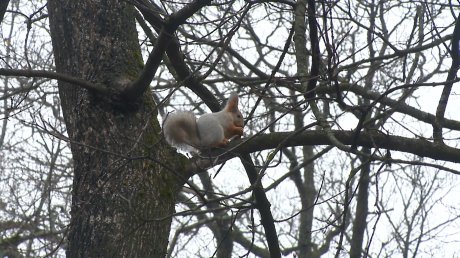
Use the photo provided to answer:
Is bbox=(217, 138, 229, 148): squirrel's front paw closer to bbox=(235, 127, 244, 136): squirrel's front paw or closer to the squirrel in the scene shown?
the squirrel

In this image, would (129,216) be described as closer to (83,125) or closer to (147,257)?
(147,257)

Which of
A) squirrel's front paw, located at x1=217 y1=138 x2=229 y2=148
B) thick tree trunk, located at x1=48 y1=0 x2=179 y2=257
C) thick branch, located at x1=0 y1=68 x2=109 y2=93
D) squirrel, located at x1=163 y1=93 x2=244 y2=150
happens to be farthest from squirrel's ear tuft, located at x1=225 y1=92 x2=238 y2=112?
thick branch, located at x1=0 y1=68 x2=109 y2=93

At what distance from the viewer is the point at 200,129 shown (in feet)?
11.6

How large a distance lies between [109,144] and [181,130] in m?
0.40

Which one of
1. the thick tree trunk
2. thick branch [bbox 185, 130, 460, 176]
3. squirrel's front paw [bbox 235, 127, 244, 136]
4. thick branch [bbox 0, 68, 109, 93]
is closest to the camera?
thick branch [bbox 0, 68, 109, 93]

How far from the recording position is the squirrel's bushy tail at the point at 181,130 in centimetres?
340

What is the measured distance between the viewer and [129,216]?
10.3 ft

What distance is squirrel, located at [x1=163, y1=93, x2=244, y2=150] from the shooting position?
3414 mm

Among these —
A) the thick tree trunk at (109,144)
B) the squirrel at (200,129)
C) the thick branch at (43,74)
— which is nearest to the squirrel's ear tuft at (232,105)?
the squirrel at (200,129)

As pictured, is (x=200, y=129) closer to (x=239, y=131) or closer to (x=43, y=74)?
(x=239, y=131)

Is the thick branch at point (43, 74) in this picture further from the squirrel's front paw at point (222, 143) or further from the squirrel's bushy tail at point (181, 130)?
the squirrel's front paw at point (222, 143)

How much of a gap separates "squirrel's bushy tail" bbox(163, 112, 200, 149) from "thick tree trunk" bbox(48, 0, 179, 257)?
7 centimetres

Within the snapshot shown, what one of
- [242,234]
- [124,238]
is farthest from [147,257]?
[242,234]

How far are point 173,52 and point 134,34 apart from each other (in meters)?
0.30
